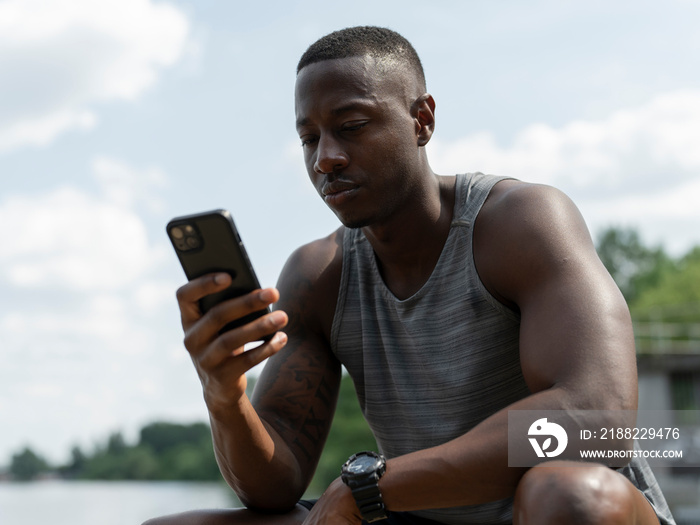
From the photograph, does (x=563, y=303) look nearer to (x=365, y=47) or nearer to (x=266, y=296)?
(x=266, y=296)

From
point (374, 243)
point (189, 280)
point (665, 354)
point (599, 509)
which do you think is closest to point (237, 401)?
point (189, 280)

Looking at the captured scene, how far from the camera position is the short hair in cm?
303

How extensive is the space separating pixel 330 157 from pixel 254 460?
3.70ft

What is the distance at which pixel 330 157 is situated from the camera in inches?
111

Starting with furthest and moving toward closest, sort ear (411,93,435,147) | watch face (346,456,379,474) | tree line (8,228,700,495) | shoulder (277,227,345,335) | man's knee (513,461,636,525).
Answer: tree line (8,228,700,495) → shoulder (277,227,345,335) → ear (411,93,435,147) → watch face (346,456,379,474) → man's knee (513,461,636,525)

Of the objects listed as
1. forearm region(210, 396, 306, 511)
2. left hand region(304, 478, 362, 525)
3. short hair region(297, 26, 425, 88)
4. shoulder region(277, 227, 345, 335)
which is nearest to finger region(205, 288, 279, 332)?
forearm region(210, 396, 306, 511)

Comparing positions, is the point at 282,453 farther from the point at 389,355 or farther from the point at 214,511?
the point at 389,355

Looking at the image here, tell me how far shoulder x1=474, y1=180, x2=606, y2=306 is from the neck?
0.22 m

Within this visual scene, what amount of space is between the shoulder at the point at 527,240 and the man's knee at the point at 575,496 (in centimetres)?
69

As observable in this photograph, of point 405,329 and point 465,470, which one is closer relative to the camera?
point 465,470

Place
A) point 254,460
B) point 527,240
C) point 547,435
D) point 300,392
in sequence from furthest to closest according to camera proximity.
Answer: point 300,392, point 254,460, point 527,240, point 547,435

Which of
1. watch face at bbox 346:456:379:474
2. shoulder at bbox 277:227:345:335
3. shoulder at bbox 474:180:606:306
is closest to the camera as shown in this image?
watch face at bbox 346:456:379:474

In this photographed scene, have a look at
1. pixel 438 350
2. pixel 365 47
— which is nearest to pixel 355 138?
pixel 365 47

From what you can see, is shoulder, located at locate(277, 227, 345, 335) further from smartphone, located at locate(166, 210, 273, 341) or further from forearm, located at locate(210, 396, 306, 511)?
smartphone, located at locate(166, 210, 273, 341)
